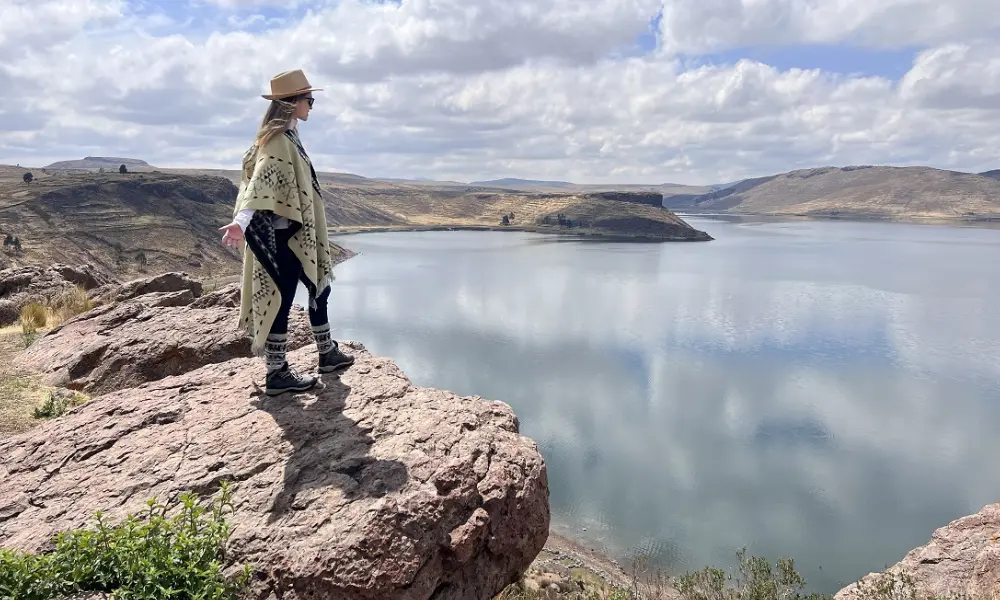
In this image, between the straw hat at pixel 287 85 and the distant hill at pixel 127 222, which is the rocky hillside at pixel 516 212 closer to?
the distant hill at pixel 127 222

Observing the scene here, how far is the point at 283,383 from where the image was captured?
467cm

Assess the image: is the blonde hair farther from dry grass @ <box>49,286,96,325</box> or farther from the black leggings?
dry grass @ <box>49,286,96,325</box>

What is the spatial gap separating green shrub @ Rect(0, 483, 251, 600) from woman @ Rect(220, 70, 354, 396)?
1702mm

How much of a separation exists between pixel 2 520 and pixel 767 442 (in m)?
19.0

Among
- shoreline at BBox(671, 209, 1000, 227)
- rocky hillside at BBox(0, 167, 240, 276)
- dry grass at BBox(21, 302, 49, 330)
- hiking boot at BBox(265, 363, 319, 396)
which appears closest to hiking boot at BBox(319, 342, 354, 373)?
hiking boot at BBox(265, 363, 319, 396)

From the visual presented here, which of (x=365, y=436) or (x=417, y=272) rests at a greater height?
(x=365, y=436)

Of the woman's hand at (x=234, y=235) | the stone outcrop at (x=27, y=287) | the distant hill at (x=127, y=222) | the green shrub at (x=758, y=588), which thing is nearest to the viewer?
the woman's hand at (x=234, y=235)

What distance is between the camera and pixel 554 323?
115 feet

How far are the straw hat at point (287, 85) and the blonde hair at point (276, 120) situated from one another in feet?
0.15

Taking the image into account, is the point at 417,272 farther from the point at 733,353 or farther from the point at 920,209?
the point at 920,209

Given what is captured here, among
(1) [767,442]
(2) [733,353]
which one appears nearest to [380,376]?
(1) [767,442]

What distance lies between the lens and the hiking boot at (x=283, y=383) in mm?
4672

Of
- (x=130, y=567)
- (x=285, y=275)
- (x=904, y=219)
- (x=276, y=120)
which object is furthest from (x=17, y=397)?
(x=904, y=219)

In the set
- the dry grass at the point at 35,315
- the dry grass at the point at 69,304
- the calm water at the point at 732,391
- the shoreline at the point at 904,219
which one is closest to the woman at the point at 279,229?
the dry grass at the point at 35,315
